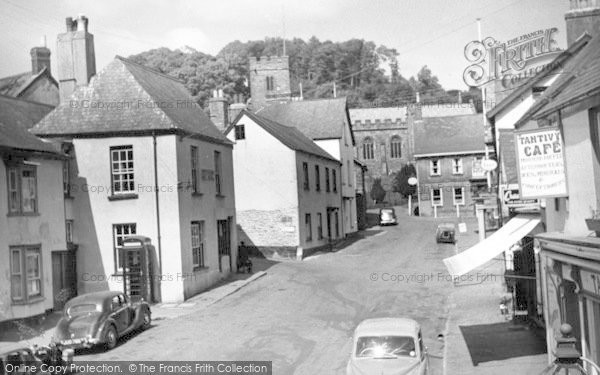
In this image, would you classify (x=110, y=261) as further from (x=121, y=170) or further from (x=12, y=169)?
(x=12, y=169)

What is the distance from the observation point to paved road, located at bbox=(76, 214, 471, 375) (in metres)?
16.6

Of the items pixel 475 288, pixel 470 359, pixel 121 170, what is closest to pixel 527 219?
pixel 470 359

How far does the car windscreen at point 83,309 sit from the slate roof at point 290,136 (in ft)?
68.6

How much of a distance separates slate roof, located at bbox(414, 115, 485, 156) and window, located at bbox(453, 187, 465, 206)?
3609mm

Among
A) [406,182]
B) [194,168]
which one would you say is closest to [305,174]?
[194,168]

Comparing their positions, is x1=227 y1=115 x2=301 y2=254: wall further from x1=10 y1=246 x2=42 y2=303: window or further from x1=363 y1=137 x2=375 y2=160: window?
x1=363 y1=137 x2=375 y2=160: window

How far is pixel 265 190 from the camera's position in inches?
1494

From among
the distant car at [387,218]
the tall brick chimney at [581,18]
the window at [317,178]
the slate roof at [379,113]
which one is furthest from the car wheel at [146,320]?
the slate roof at [379,113]

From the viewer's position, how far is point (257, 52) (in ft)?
430

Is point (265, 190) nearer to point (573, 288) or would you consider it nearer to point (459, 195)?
point (573, 288)

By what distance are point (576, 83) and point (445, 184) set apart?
156 ft

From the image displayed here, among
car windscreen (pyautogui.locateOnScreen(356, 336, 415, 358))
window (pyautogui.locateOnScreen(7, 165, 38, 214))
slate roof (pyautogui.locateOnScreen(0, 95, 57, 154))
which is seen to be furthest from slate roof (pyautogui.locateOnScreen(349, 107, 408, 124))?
car windscreen (pyautogui.locateOnScreen(356, 336, 415, 358))

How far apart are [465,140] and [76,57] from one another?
41.3 meters

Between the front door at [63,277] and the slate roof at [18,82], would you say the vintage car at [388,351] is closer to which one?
the front door at [63,277]
